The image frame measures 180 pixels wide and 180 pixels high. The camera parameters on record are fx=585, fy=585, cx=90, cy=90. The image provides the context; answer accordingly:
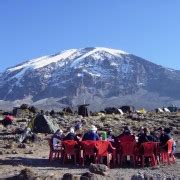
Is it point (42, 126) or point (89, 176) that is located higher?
point (42, 126)

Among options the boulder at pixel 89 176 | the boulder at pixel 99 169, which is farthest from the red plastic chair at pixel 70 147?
the boulder at pixel 89 176

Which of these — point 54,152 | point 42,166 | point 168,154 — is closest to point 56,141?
point 54,152

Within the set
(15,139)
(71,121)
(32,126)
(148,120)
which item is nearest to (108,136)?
(15,139)

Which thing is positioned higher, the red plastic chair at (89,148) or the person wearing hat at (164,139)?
the person wearing hat at (164,139)

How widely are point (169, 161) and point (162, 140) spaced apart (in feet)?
2.79

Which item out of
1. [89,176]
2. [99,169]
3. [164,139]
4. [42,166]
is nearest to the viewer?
[89,176]

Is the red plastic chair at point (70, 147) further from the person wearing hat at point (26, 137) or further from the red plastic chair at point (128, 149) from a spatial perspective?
the person wearing hat at point (26, 137)

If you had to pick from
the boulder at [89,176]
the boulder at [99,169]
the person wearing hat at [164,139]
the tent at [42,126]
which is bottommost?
the boulder at [89,176]

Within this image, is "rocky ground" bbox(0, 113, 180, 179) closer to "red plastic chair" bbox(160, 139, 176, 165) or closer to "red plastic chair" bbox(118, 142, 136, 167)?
"red plastic chair" bbox(160, 139, 176, 165)

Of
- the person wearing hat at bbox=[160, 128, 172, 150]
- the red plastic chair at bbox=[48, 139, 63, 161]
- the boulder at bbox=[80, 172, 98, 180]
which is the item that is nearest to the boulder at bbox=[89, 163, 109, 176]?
the boulder at bbox=[80, 172, 98, 180]

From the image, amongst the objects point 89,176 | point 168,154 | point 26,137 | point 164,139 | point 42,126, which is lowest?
point 89,176

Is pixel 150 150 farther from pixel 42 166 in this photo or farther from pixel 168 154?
pixel 42 166

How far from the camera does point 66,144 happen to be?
69.1ft

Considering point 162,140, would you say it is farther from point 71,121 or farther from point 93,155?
point 71,121
